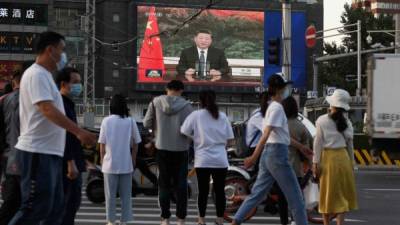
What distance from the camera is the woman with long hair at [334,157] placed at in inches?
381

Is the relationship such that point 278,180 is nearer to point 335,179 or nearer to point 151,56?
point 335,179

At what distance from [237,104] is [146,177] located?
62.3 meters

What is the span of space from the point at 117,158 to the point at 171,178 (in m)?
0.82

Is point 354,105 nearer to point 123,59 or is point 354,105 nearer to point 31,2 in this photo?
point 31,2

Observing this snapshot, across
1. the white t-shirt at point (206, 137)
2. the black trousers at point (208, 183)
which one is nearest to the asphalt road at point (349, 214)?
the black trousers at point (208, 183)

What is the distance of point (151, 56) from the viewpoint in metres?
72.2

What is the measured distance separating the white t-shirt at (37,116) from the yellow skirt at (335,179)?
4294mm

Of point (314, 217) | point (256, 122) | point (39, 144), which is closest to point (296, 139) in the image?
point (256, 122)

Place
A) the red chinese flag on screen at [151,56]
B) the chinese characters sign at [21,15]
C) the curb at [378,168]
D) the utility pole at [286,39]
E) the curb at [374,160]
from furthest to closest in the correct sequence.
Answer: the red chinese flag on screen at [151,56]
the chinese characters sign at [21,15]
the curb at [378,168]
the curb at [374,160]
the utility pole at [286,39]

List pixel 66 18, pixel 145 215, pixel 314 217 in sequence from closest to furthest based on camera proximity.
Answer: pixel 314 217 < pixel 145 215 < pixel 66 18

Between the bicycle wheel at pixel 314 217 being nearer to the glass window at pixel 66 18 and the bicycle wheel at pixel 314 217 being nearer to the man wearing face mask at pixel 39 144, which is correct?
the man wearing face mask at pixel 39 144

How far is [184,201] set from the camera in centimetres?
1019

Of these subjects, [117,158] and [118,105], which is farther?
[118,105]

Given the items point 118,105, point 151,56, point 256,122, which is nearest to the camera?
point 118,105
